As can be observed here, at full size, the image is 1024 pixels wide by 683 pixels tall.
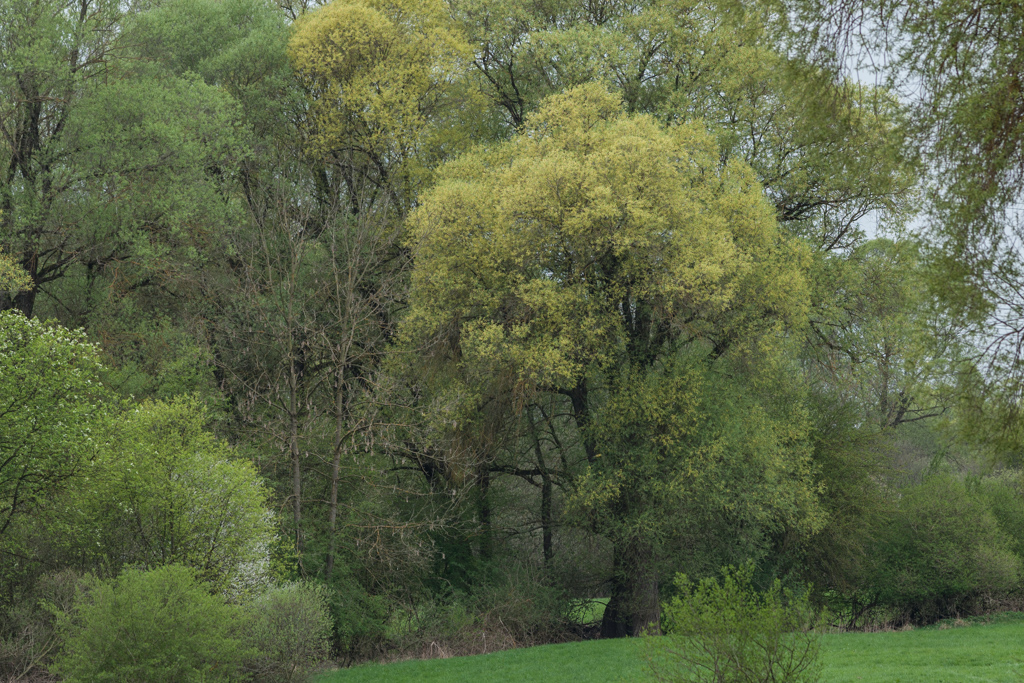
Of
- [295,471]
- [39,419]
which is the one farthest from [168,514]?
[295,471]

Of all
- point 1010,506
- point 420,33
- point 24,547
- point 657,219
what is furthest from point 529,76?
point 1010,506

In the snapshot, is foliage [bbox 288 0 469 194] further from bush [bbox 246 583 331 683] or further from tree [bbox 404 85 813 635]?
bush [bbox 246 583 331 683]

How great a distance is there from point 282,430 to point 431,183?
8.55 m

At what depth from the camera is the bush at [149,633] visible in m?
11.2

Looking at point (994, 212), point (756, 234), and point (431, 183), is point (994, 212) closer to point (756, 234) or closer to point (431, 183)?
point (756, 234)

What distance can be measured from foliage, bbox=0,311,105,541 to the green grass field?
20.0 ft

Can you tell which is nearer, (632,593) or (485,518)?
(632,593)

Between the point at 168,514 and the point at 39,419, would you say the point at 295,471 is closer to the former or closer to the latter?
the point at 168,514

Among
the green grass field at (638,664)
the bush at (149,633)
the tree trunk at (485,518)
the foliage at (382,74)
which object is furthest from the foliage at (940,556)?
the bush at (149,633)

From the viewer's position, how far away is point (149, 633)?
11297 mm

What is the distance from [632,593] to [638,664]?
397 centimetres

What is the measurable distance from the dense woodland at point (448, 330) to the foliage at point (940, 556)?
0.39 feet

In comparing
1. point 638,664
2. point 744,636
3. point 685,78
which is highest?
point 685,78

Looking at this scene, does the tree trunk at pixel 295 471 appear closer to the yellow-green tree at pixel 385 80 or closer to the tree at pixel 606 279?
the tree at pixel 606 279
